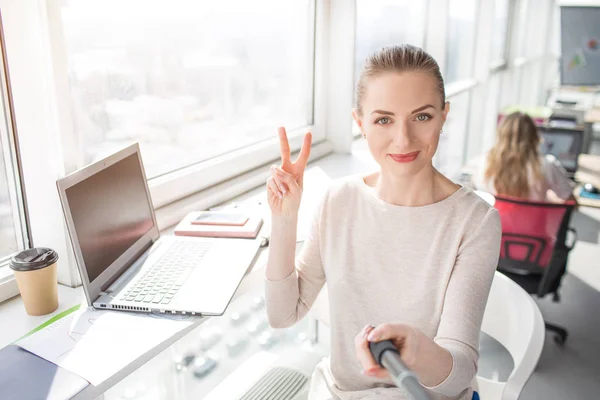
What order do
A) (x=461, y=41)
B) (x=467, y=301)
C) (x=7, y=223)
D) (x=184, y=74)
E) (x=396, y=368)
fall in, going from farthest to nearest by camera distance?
(x=461, y=41) → (x=184, y=74) → (x=7, y=223) → (x=467, y=301) → (x=396, y=368)

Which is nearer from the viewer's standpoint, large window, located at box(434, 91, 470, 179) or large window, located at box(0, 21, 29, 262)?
large window, located at box(0, 21, 29, 262)

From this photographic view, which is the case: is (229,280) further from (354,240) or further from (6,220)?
(6,220)

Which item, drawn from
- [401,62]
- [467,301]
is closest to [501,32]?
[401,62]

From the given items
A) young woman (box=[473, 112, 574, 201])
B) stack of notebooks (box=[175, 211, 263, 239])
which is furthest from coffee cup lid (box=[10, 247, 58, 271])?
young woman (box=[473, 112, 574, 201])

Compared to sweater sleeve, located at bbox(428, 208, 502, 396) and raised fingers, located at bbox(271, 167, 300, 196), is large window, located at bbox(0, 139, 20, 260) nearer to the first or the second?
raised fingers, located at bbox(271, 167, 300, 196)

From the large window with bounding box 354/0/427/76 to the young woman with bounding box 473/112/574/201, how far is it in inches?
28.3

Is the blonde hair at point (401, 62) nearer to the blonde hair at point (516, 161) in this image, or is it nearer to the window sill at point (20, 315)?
the window sill at point (20, 315)

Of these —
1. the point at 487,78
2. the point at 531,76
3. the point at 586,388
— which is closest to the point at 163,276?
the point at 586,388

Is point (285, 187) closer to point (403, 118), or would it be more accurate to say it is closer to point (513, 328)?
point (403, 118)

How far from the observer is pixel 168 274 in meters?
1.20

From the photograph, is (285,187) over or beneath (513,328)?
over

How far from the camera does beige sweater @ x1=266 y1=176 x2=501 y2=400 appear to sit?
1.00m

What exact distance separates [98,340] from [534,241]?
5.89ft

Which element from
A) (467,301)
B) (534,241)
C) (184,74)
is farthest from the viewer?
(534,241)
